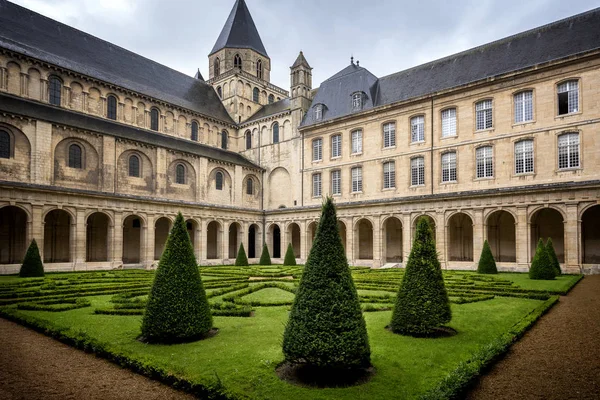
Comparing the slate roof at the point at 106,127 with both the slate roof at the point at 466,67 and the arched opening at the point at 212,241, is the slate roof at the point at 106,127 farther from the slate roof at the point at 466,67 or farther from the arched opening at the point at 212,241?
the slate roof at the point at 466,67

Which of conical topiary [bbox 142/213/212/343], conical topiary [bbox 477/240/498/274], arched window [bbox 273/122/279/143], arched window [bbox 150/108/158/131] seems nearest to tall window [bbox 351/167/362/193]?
arched window [bbox 273/122/279/143]

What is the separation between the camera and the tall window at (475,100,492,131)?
98.1ft

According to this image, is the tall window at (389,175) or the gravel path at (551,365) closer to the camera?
the gravel path at (551,365)

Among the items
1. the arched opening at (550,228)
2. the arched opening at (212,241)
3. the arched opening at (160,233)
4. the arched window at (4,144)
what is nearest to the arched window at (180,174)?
the arched opening at (160,233)

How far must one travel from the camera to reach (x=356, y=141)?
3725 cm

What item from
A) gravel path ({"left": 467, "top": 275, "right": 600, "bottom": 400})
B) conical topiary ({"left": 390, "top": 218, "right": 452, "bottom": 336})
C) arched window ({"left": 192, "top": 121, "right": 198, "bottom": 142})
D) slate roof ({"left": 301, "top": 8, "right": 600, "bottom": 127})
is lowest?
gravel path ({"left": 467, "top": 275, "right": 600, "bottom": 400})

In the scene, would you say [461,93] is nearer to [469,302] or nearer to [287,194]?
[287,194]

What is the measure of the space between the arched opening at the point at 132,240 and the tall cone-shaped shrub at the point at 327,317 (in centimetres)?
2983

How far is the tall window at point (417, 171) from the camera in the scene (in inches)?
1297

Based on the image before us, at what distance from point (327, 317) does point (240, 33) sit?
52.3 metres

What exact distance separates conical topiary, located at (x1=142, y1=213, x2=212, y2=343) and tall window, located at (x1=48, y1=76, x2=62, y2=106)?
29957mm

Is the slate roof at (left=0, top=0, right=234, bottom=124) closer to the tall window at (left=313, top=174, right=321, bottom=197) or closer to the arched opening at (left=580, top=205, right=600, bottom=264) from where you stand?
the tall window at (left=313, top=174, right=321, bottom=197)

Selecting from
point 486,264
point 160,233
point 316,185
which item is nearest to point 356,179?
point 316,185

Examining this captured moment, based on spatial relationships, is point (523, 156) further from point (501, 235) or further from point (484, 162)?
point (501, 235)
